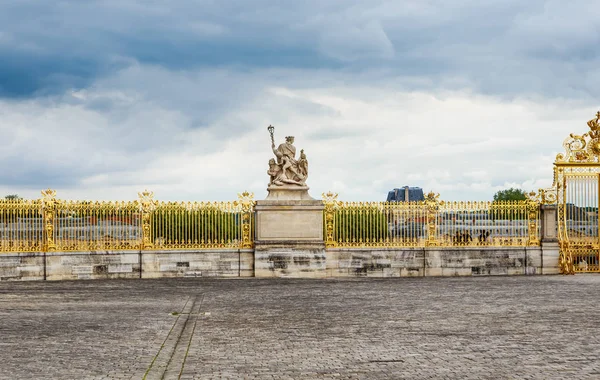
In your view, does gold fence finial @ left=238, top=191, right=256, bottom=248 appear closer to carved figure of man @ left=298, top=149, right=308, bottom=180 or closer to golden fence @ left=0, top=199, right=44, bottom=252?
carved figure of man @ left=298, top=149, right=308, bottom=180

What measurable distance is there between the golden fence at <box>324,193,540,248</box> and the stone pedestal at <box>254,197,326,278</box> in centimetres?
63

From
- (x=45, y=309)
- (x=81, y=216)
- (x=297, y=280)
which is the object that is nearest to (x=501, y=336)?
(x=45, y=309)

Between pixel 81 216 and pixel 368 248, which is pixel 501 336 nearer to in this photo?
pixel 368 248

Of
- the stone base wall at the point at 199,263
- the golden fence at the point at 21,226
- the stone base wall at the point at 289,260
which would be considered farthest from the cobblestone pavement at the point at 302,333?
the stone base wall at the point at 289,260

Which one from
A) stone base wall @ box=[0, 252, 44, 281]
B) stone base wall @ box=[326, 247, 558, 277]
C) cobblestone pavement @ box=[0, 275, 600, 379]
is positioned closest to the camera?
cobblestone pavement @ box=[0, 275, 600, 379]

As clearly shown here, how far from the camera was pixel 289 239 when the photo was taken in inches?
1094

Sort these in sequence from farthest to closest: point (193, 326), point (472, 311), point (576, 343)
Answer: point (472, 311) < point (193, 326) < point (576, 343)

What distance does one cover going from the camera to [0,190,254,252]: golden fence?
27.1 metres

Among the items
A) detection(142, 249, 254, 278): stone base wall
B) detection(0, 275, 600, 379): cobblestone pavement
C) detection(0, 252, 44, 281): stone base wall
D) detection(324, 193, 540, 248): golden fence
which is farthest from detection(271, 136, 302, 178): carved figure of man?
detection(0, 252, 44, 281): stone base wall

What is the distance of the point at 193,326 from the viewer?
14422mm

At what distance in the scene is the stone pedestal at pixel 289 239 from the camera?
2766 centimetres

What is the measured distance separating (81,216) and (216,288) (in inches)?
261

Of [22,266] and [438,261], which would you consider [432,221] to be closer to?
[438,261]

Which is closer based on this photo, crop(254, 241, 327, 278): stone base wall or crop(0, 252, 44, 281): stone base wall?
crop(0, 252, 44, 281): stone base wall
